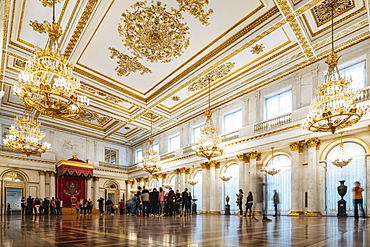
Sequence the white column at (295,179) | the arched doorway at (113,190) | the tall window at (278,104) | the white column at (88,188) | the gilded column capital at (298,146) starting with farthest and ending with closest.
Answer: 1. the arched doorway at (113,190)
2. the white column at (88,188)
3. the tall window at (278,104)
4. the gilded column capital at (298,146)
5. the white column at (295,179)

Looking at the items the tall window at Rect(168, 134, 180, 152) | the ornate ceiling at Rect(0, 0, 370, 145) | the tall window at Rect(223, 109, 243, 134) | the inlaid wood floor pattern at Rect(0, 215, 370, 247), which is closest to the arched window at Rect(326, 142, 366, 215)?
the ornate ceiling at Rect(0, 0, 370, 145)

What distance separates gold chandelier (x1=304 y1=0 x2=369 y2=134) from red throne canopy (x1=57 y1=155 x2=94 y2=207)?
15711mm

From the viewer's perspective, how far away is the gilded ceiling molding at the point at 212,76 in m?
11.6

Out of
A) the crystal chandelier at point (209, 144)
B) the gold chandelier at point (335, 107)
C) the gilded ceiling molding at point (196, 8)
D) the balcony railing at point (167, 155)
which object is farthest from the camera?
the balcony railing at point (167, 155)

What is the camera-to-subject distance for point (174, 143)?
758 inches

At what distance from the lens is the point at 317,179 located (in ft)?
34.3

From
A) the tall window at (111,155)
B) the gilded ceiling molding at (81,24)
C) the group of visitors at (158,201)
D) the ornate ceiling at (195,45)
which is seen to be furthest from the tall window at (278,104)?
the tall window at (111,155)

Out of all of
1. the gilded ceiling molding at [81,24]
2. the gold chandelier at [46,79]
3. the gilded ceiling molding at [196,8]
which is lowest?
the gold chandelier at [46,79]

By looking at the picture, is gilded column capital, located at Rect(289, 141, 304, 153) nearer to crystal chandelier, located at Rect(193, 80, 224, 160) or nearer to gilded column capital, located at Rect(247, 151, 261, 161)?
gilded column capital, located at Rect(247, 151, 261, 161)

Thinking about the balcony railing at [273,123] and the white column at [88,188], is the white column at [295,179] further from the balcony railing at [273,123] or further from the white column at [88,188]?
the white column at [88,188]

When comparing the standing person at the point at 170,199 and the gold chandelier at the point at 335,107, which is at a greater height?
the gold chandelier at the point at 335,107

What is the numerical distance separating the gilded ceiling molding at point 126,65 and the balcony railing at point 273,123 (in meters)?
5.78

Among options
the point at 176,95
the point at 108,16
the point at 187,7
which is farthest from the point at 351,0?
the point at 176,95

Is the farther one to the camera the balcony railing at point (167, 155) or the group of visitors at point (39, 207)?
the balcony railing at point (167, 155)
